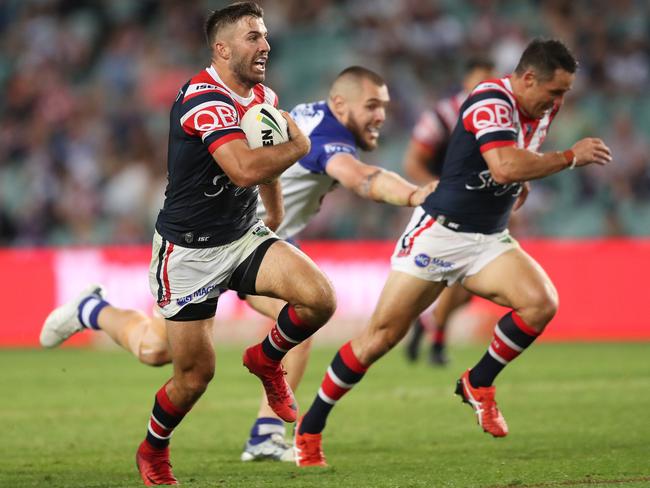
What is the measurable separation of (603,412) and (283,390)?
3.29 meters

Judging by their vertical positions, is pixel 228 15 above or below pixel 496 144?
above

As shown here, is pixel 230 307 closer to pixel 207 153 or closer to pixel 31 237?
pixel 31 237

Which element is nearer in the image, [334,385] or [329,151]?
[334,385]

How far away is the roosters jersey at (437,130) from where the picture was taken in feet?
35.8

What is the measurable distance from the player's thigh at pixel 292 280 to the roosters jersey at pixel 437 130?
504 centimetres

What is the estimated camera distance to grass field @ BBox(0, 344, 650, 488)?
6254 millimetres

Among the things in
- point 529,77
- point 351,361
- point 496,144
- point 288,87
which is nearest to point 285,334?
point 351,361

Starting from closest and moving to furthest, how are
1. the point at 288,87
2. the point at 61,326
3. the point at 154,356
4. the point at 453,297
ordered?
the point at 154,356 < the point at 61,326 < the point at 453,297 < the point at 288,87

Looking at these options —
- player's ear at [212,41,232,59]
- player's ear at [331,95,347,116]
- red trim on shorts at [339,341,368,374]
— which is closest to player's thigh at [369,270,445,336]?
red trim on shorts at [339,341,368,374]

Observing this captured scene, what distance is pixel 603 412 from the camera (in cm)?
866

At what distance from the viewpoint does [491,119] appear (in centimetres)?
663

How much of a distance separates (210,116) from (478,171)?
1.88 metres

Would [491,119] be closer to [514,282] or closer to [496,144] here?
[496,144]

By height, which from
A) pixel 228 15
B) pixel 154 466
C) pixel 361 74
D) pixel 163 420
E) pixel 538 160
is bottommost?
pixel 154 466
